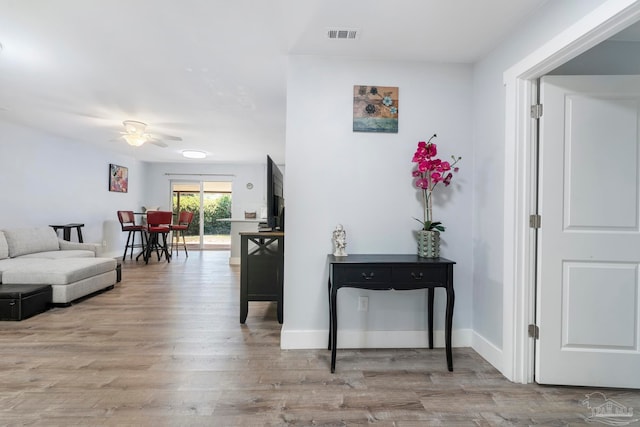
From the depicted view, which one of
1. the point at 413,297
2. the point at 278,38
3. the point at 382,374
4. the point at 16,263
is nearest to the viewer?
the point at 382,374

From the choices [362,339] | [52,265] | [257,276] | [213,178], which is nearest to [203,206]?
[213,178]

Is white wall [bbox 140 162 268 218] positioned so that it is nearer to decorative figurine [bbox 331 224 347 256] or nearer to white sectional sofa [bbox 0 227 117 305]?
white sectional sofa [bbox 0 227 117 305]

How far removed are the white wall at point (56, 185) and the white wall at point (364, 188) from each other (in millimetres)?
5017

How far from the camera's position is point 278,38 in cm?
231

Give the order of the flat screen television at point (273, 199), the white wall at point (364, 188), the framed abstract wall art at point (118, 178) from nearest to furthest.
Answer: the white wall at point (364, 188)
the flat screen television at point (273, 199)
the framed abstract wall art at point (118, 178)

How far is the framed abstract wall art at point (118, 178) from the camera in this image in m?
6.96

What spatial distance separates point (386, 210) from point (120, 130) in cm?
482

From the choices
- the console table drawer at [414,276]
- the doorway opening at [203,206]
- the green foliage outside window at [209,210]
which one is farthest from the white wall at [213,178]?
the console table drawer at [414,276]

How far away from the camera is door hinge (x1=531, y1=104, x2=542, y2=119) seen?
6.36ft

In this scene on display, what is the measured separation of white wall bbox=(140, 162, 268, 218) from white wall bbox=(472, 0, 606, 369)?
664 centimetres

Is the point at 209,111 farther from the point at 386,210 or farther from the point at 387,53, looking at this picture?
the point at 386,210

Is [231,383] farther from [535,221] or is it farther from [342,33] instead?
[342,33]

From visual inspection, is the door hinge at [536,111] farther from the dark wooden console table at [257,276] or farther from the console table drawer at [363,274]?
the dark wooden console table at [257,276]

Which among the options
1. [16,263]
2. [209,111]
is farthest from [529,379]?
[16,263]
